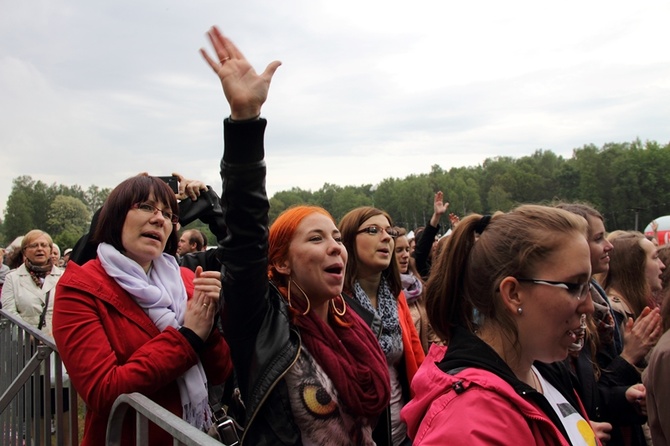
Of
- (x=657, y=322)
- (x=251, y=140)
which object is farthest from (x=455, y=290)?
(x=657, y=322)

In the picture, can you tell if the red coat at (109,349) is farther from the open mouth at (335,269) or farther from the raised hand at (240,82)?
the raised hand at (240,82)

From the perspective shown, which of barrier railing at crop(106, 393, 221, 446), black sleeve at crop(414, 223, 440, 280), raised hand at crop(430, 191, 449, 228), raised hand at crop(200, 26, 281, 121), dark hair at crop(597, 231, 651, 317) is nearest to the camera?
barrier railing at crop(106, 393, 221, 446)

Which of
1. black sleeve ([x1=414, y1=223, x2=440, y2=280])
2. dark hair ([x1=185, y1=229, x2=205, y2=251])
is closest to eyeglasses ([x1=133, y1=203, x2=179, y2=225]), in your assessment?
black sleeve ([x1=414, y1=223, x2=440, y2=280])

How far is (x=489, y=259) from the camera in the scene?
Answer: 179 centimetres

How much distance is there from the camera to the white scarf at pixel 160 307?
7.88 ft

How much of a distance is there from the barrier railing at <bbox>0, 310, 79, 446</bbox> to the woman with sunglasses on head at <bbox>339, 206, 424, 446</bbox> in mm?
1771

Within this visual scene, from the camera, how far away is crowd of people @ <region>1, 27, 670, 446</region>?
1.67 meters

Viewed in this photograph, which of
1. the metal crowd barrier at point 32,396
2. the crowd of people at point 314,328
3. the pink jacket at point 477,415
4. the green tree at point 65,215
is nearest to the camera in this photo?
the pink jacket at point 477,415

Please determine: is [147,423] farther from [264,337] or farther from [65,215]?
[65,215]

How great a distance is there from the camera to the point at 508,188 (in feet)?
341

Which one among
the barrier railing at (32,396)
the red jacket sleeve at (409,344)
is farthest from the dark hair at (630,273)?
the barrier railing at (32,396)

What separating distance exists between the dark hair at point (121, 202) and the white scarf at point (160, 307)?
0.07 meters

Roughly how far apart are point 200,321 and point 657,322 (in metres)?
2.46

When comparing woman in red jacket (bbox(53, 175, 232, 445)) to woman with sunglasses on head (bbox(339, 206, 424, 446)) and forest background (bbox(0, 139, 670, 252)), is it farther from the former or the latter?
forest background (bbox(0, 139, 670, 252))
